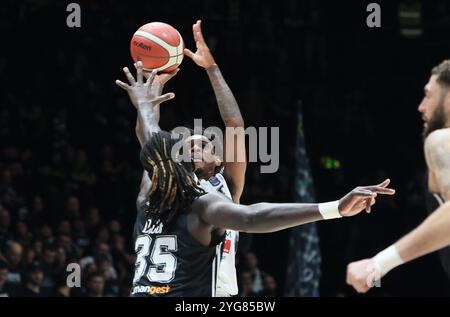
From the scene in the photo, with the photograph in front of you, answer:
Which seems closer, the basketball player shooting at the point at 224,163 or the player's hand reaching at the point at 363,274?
the player's hand reaching at the point at 363,274

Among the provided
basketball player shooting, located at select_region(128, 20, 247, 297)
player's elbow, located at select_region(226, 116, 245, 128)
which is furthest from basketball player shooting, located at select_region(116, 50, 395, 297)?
player's elbow, located at select_region(226, 116, 245, 128)

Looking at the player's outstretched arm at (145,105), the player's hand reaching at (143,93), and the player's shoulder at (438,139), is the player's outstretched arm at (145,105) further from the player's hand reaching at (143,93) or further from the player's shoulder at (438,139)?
the player's shoulder at (438,139)

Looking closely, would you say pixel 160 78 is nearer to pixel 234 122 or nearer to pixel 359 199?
pixel 234 122

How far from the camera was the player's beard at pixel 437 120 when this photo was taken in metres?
4.04

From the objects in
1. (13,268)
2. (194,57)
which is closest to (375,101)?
(13,268)

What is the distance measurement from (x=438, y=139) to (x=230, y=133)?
6.69ft

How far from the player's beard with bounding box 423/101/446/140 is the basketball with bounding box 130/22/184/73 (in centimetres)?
195

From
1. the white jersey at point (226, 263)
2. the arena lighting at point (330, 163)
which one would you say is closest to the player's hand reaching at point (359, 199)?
the white jersey at point (226, 263)

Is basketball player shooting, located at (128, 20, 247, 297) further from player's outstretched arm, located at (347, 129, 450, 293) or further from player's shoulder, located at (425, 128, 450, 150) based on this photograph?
player's outstretched arm, located at (347, 129, 450, 293)

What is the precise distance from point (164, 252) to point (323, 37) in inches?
378

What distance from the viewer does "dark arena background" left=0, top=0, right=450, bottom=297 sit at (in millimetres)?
10234

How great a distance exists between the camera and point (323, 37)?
13.5 metres
